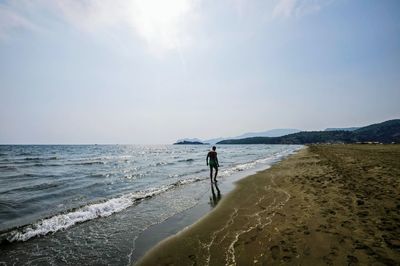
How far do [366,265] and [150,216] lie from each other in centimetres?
713

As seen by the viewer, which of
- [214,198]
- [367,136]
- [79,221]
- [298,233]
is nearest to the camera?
[298,233]

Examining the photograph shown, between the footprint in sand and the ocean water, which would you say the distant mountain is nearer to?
the ocean water

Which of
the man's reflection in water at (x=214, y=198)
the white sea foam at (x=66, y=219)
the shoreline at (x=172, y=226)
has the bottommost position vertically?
the shoreline at (x=172, y=226)

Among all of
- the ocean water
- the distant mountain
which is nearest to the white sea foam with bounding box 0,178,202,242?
the ocean water

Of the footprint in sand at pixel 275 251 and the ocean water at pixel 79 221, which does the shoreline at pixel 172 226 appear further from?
the footprint in sand at pixel 275 251

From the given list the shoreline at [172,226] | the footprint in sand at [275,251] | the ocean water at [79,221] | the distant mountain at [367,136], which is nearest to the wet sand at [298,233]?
the footprint in sand at [275,251]

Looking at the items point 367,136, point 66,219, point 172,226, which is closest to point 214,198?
point 172,226

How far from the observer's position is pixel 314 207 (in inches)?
351

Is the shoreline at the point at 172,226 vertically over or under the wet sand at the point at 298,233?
under

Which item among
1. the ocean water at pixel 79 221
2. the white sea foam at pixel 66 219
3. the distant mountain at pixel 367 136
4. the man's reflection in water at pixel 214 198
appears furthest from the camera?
the distant mountain at pixel 367 136

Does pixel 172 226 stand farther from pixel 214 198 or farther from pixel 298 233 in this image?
pixel 214 198

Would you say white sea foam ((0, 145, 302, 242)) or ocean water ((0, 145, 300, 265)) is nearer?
ocean water ((0, 145, 300, 265))

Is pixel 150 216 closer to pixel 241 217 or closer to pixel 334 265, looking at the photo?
pixel 241 217

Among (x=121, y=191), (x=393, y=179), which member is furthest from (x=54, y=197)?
(x=393, y=179)
